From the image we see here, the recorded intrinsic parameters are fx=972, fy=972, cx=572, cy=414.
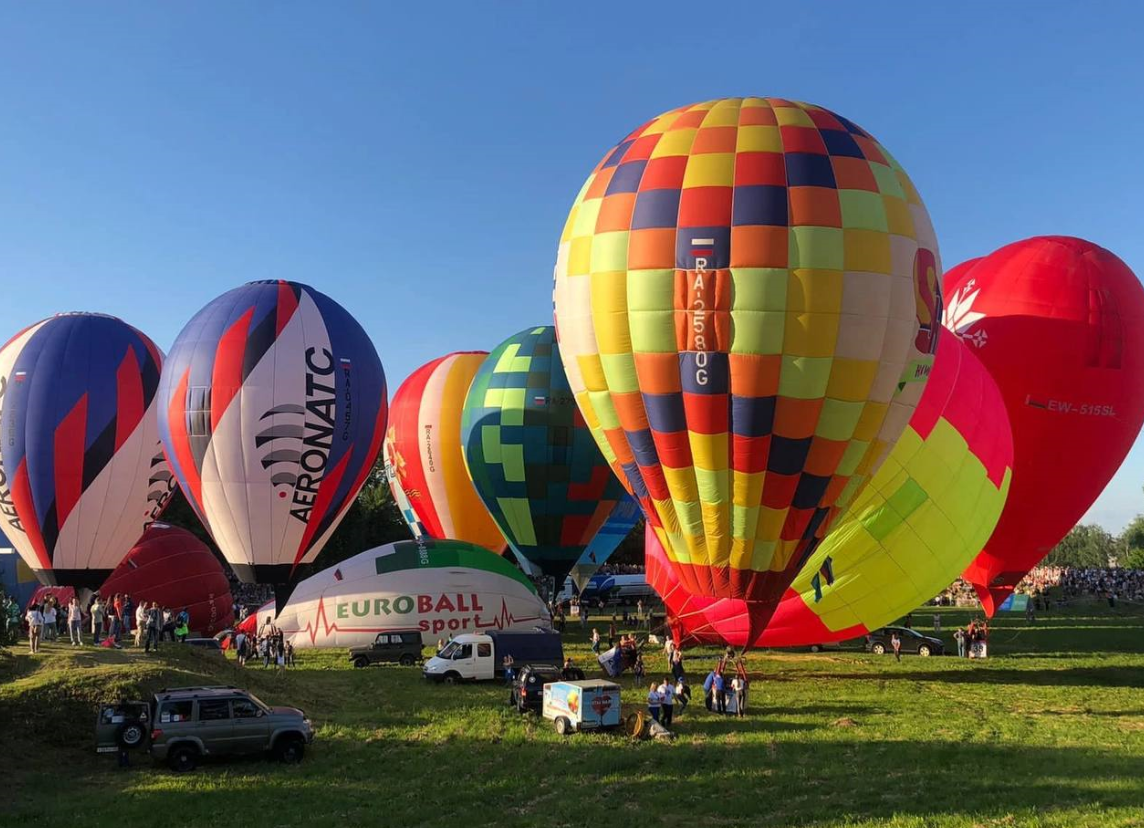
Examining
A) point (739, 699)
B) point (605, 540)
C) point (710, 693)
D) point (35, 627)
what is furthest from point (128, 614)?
point (739, 699)

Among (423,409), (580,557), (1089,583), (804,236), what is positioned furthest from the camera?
(1089,583)

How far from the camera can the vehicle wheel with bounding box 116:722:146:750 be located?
1448cm

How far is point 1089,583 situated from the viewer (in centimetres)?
5997

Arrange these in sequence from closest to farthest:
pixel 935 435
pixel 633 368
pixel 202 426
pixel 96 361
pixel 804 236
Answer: pixel 804 236, pixel 633 368, pixel 935 435, pixel 202 426, pixel 96 361

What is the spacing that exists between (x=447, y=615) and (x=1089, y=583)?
4822 cm

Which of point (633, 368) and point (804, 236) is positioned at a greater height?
point (804, 236)

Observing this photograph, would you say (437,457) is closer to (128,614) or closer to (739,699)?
(128,614)

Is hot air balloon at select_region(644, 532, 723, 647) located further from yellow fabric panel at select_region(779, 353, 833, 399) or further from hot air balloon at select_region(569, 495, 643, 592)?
hot air balloon at select_region(569, 495, 643, 592)

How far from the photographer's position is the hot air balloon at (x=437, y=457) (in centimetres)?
3869

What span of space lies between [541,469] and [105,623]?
543 inches

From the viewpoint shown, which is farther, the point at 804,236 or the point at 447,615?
the point at 447,615

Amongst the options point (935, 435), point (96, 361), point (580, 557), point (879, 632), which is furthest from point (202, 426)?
point (879, 632)

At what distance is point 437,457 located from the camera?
39.1 m

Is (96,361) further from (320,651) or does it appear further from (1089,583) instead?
(1089,583)
